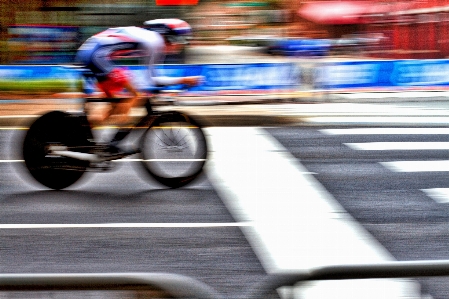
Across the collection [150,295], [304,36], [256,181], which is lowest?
[304,36]

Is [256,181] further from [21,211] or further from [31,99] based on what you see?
[31,99]

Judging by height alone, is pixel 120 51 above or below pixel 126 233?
above

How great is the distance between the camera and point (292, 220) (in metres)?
7.13

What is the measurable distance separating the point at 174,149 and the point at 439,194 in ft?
8.61

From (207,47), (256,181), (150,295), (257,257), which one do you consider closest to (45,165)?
(256,181)

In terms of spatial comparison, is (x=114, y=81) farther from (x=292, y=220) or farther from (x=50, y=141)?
(x=292, y=220)

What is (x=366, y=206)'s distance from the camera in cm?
775

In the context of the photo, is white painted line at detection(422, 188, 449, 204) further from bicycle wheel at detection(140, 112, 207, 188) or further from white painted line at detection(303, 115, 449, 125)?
white painted line at detection(303, 115, 449, 125)

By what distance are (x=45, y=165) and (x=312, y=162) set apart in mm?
3389

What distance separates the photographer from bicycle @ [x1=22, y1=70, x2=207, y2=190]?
26.6ft

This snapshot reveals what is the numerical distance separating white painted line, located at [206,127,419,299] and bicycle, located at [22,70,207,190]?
0.49 m

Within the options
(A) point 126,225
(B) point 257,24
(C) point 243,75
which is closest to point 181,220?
(A) point 126,225

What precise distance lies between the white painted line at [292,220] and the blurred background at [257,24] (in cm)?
1063

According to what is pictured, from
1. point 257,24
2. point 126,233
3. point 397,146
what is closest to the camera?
point 126,233
